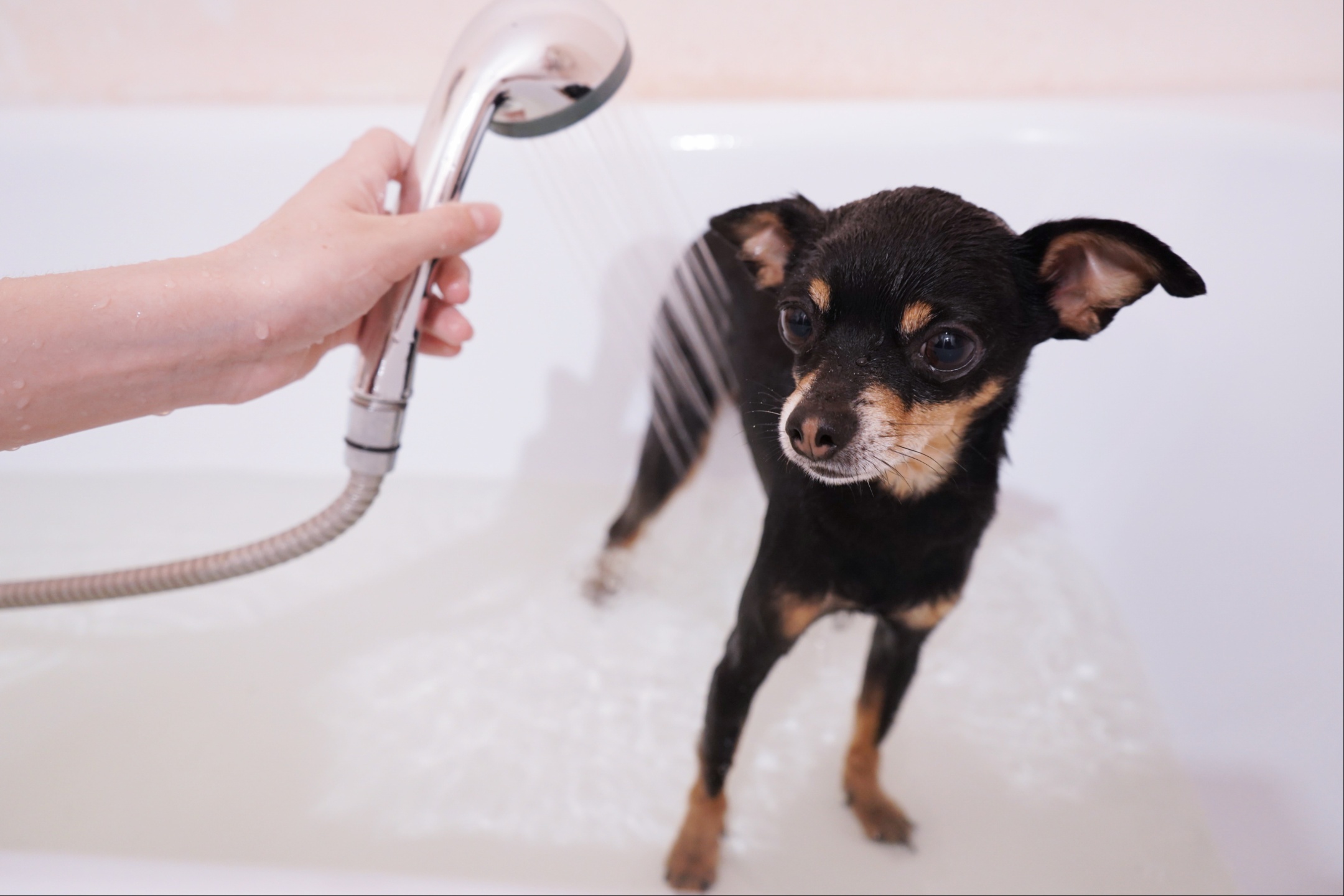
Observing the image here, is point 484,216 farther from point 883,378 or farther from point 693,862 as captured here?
point 693,862

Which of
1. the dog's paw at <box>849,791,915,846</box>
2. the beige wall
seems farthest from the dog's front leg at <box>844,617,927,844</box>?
the beige wall

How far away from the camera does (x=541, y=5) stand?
2.23 feet

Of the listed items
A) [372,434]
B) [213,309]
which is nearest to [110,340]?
[213,309]

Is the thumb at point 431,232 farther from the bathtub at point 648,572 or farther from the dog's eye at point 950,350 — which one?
the dog's eye at point 950,350

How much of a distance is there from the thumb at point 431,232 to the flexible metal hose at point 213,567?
0.69 feet

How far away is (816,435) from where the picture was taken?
1.74 feet

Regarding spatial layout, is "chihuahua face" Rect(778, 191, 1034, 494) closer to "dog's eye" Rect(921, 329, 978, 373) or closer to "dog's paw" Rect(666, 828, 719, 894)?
"dog's eye" Rect(921, 329, 978, 373)

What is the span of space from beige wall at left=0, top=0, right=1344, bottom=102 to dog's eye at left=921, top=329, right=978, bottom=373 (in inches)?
33.8

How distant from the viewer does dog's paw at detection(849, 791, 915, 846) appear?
3.20ft

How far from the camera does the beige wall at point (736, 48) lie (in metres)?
1.11

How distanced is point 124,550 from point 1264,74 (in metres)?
1.66

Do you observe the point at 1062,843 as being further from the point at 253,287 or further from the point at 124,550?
the point at 124,550

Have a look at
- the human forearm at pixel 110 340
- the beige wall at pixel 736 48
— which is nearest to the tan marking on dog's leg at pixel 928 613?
the human forearm at pixel 110 340

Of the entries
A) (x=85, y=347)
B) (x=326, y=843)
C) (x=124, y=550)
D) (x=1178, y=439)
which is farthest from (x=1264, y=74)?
(x=124, y=550)
